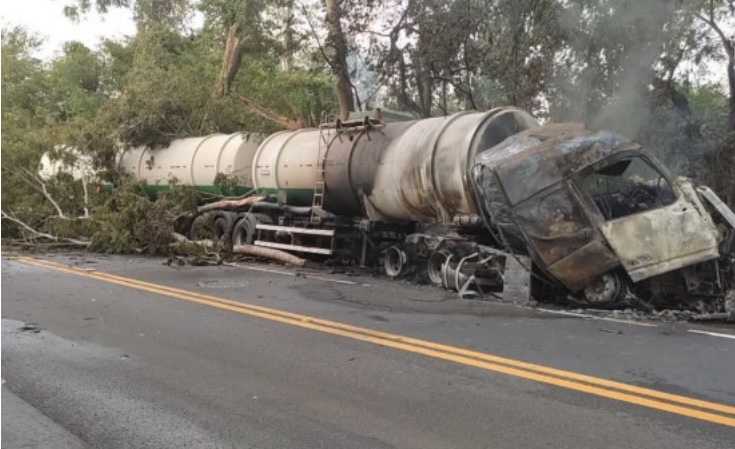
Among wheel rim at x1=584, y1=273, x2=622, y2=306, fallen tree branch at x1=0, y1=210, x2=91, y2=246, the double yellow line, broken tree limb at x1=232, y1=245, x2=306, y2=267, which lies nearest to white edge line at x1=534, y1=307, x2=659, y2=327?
wheel rim at x1=584, y1=273, x2=622, y2=306

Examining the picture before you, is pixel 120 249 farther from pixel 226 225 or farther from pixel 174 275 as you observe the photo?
pixel 174 275

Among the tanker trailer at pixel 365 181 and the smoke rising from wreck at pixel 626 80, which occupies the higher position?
the smoke rising from wreck at pixel 626 80

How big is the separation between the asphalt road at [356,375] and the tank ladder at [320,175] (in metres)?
4.87

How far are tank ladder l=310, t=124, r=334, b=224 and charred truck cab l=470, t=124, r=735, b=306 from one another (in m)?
4.85

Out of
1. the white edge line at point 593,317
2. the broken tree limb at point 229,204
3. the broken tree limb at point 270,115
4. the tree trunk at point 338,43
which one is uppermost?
the tree trunk at point 338,43

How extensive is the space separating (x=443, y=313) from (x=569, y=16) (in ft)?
30.2

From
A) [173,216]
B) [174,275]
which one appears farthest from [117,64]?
[174,275]

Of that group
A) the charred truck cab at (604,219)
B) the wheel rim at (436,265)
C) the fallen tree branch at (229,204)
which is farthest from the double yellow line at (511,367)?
the fallen tree branch at (229,204)

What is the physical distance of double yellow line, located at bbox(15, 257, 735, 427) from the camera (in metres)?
4.65

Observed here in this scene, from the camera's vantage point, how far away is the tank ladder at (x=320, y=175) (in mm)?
14148

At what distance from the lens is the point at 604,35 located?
14664 millimetres

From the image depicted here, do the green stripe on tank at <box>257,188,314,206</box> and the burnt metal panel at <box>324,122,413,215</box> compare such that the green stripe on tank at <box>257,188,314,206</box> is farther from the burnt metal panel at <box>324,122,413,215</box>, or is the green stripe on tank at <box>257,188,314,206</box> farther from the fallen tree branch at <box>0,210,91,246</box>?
the fallen tree branch at <box>0,210,91,246</box>

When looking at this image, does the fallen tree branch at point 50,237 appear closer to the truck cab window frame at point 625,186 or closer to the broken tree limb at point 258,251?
the broken tree limb at point 258,251

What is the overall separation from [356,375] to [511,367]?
4.34 ft
